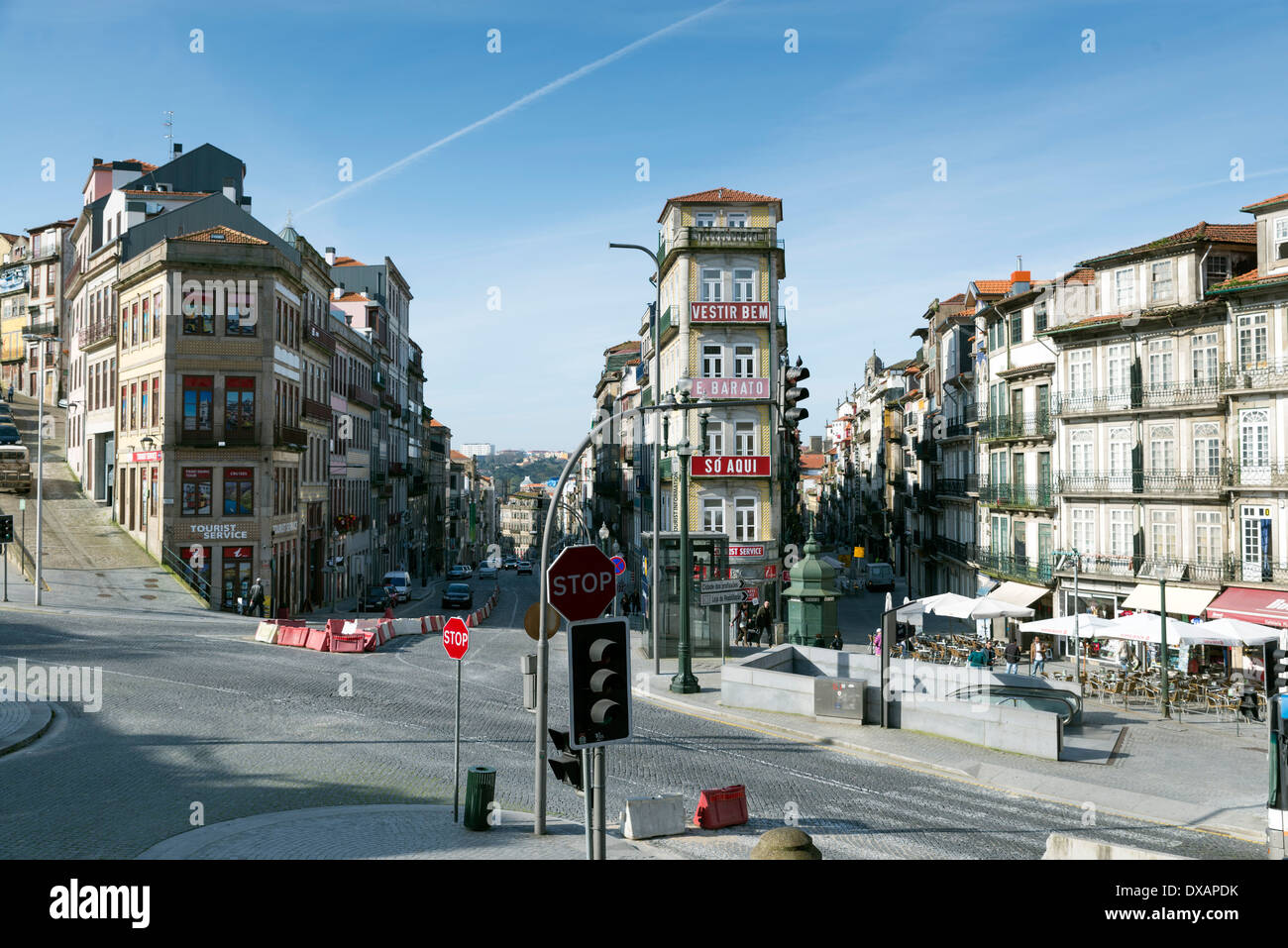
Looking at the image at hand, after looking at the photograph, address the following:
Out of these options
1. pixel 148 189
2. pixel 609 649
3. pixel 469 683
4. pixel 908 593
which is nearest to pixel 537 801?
pixel 609 649

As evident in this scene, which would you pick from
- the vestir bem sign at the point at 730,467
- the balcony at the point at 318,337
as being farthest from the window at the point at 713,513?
the balcony at the point at 318,337

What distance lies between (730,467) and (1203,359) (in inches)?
734

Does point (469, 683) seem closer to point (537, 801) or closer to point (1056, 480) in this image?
point (537, 801)

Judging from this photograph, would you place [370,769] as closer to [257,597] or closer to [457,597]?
[257,597]

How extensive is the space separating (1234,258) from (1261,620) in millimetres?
11885

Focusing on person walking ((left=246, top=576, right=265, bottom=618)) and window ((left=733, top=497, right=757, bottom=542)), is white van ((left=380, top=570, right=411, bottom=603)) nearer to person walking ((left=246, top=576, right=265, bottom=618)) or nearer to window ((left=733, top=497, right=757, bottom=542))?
person walking ((left=246, top=576, right=265, bottom=618))

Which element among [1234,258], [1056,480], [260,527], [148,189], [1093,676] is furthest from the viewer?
[148,189]

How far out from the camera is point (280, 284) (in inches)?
1763

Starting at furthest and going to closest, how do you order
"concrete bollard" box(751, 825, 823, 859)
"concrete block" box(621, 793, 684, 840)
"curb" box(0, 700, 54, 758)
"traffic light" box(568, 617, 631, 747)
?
"curb" box(0, 700, 54, 758) < "concrete block" box(621, 793, 684, 840) < "concrete bollard" box(751, 825, 823, 859) < "traffic light" box(568, 617, 631, 747)

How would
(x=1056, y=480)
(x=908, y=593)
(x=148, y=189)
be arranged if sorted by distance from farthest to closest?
(x=908, y=593)
(x=148, y=189)
(x=1056, y=480)

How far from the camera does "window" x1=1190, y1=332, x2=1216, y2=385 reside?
109 ft

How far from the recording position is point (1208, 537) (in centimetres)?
3322

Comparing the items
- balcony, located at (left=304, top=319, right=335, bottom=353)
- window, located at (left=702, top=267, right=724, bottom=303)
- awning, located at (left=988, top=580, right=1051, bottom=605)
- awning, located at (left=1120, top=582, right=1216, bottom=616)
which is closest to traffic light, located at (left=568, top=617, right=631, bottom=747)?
awning, located at (left=1120, top=582, right=1216, bottom=616)

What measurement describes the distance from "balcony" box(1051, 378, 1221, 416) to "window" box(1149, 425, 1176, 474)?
800 millimetres
